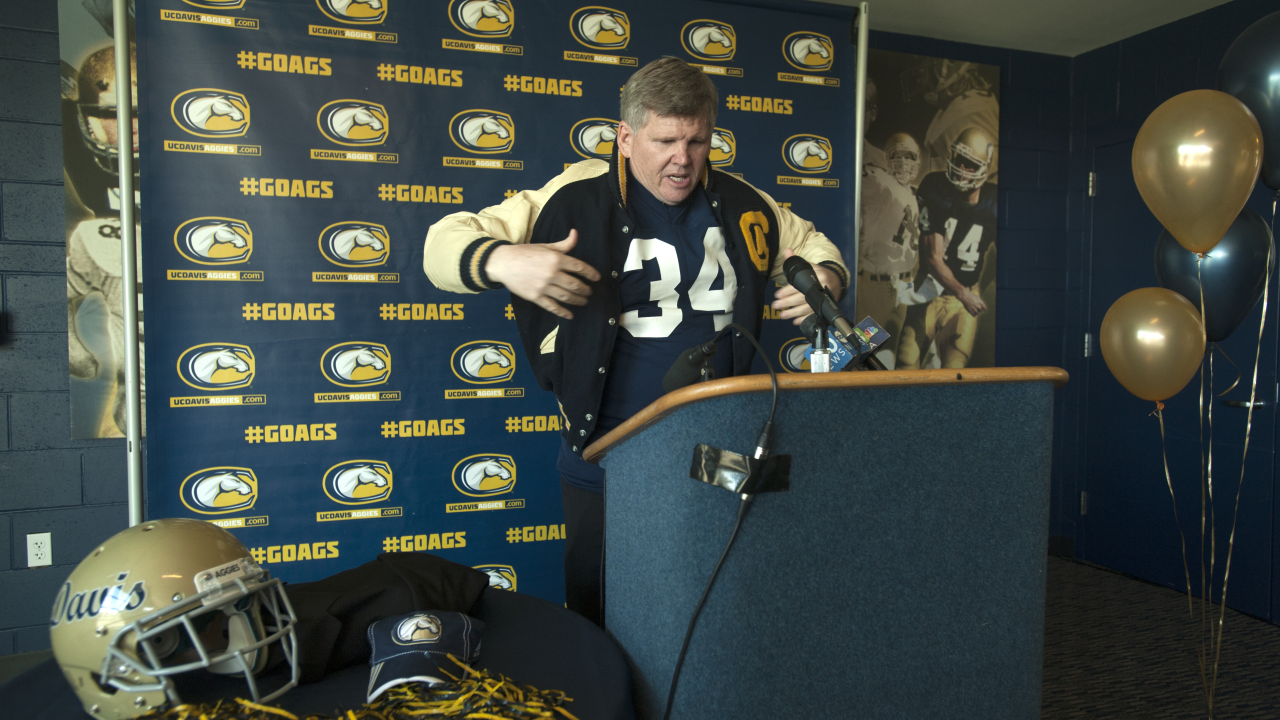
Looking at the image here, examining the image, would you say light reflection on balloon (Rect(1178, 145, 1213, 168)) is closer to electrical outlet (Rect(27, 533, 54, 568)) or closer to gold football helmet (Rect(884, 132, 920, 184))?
gold football helmet (Rect(884, 132, 920, 184))

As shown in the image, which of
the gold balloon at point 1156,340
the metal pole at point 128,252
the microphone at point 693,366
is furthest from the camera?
the metal pole at point 128,252

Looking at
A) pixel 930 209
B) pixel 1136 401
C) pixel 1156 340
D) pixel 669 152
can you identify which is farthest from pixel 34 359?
pixel 1136 401

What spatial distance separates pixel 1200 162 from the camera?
1687 millimetres

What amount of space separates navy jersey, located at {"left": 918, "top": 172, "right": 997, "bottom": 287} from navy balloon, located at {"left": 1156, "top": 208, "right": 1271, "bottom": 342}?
169 centimetres

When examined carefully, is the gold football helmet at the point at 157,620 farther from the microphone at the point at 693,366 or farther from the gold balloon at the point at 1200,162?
the gold balloon at the point at 1200,162

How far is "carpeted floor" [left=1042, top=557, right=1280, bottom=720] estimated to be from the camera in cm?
223

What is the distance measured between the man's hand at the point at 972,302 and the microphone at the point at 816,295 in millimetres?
2980

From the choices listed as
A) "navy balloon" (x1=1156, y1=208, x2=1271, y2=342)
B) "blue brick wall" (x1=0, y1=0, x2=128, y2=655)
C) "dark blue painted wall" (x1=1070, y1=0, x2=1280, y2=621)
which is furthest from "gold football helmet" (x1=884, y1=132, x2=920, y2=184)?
"blue brick wall" (x1=0, y1=0, x2=128, y2=655)

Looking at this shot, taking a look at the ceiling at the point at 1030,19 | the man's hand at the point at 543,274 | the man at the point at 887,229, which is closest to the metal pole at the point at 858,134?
the ceiling at the point at 1030,19

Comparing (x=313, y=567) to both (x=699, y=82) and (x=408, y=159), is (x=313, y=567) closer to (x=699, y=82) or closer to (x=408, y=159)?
(x=408, y=159)

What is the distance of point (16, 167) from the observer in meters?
2.39

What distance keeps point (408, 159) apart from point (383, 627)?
1.93m

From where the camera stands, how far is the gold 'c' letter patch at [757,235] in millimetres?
1645

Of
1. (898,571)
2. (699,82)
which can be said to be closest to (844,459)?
(898,571)
